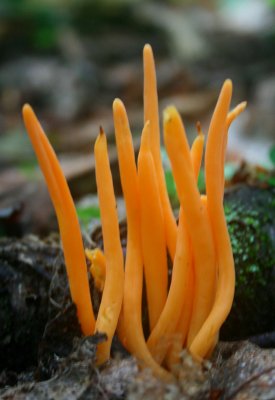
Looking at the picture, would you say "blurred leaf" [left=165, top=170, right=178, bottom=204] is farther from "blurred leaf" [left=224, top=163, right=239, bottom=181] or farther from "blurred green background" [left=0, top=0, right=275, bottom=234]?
"blurred green background" [left=0, top=0, right=275, bottom=234]

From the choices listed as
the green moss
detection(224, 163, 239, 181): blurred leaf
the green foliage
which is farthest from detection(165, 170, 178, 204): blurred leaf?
the green moss

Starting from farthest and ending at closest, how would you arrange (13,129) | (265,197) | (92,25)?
(92,25) → (13,129) → (265,197)

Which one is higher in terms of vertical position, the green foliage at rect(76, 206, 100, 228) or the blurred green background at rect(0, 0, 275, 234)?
the blurred green background at rect(0, 0, 275, 234)

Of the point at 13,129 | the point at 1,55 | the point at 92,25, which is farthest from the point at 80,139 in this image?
the point at 92,25

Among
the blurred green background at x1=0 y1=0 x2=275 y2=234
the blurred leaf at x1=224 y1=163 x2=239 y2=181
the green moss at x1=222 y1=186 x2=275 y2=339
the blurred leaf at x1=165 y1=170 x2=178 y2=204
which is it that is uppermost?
the blurred green background at x1=0 y1=0 x2=275 y2=234

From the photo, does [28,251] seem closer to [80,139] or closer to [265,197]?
[265,197]

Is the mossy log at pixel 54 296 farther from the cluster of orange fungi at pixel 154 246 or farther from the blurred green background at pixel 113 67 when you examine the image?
the blurred green background at pixel 113 67
